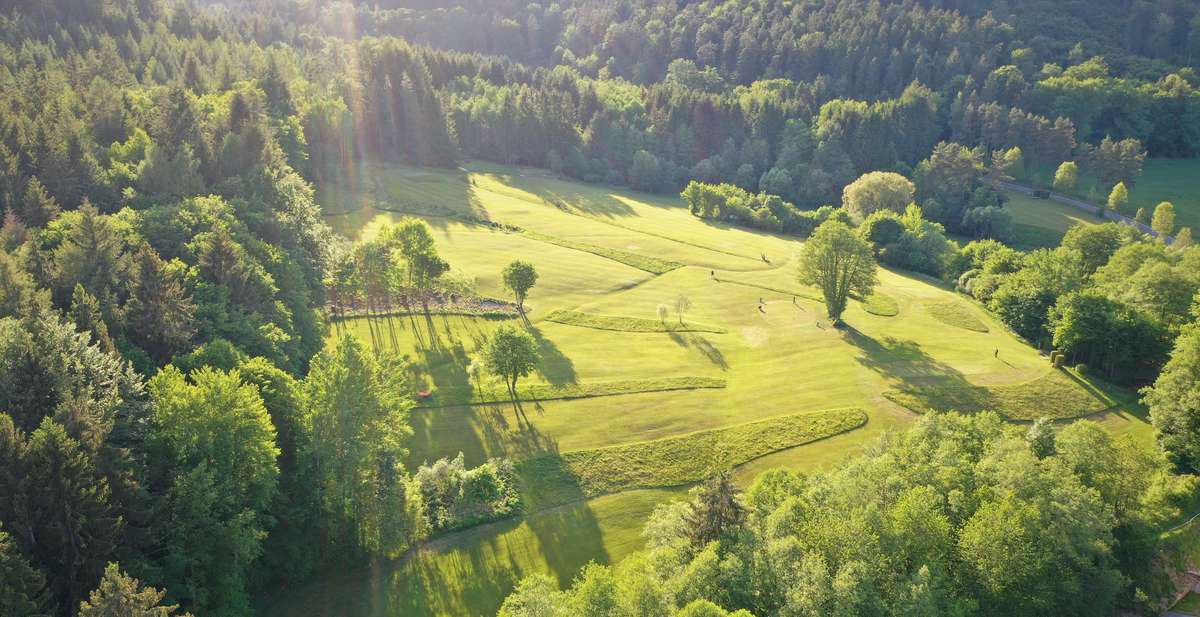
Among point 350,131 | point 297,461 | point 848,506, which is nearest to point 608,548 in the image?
point 848,506

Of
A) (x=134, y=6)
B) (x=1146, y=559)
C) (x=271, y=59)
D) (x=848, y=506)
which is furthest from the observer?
(x=134, y=6)

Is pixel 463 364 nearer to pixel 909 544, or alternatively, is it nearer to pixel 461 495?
pixel 461 495

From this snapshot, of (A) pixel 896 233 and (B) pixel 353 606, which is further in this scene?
(A) pixel 896 233

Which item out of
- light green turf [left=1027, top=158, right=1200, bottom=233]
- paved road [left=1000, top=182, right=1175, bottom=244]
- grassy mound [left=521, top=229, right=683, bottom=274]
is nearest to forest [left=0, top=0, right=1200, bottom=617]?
grassy mound [left=521, top=229, right=683, bottom=274]

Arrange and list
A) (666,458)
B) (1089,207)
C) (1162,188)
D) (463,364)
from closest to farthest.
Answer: (666,458)
(463,364)
(1089,207)
(1162,188)

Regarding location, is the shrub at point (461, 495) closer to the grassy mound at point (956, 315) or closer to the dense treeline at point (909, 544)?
→ the dense treeline at point (909, 544)

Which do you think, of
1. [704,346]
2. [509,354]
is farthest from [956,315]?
[509,354]

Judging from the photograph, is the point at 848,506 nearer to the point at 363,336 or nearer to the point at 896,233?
the point at 363,336

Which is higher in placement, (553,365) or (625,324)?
(553,365)
